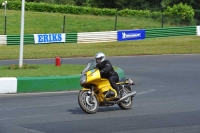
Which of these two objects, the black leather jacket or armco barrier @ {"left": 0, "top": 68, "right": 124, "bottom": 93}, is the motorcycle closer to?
the black leather jacket

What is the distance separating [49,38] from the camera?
117 ft

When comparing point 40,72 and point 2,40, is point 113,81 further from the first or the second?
point 2,40

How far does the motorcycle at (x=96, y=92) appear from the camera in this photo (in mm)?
11820

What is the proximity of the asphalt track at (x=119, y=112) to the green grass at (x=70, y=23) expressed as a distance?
24.5m

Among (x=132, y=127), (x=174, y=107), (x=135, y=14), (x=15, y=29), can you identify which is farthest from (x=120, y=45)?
(x=132, y=127)

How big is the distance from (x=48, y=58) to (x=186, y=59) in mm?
7087

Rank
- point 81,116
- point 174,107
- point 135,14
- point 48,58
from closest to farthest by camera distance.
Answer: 1. point 81,116
2. point 174,107
3. point 48,58
4. point 135,14

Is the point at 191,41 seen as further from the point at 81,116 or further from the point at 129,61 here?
the point at 81,116

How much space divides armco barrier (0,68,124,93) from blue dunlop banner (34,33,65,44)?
764 inches

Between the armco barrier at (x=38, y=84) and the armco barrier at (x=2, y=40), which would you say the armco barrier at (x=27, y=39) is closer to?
the armco barrier at (x=2, y=40)

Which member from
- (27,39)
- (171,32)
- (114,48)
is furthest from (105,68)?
(171,32)

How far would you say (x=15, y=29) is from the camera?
43469 mm

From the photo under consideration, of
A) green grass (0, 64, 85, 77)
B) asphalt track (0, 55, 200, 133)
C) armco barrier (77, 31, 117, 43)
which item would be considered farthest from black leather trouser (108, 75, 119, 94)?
armco barrier (77, 31, 117, 43)

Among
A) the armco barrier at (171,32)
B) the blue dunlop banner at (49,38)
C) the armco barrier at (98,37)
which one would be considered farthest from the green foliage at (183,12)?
the blue dunlop banner at (49,38)
